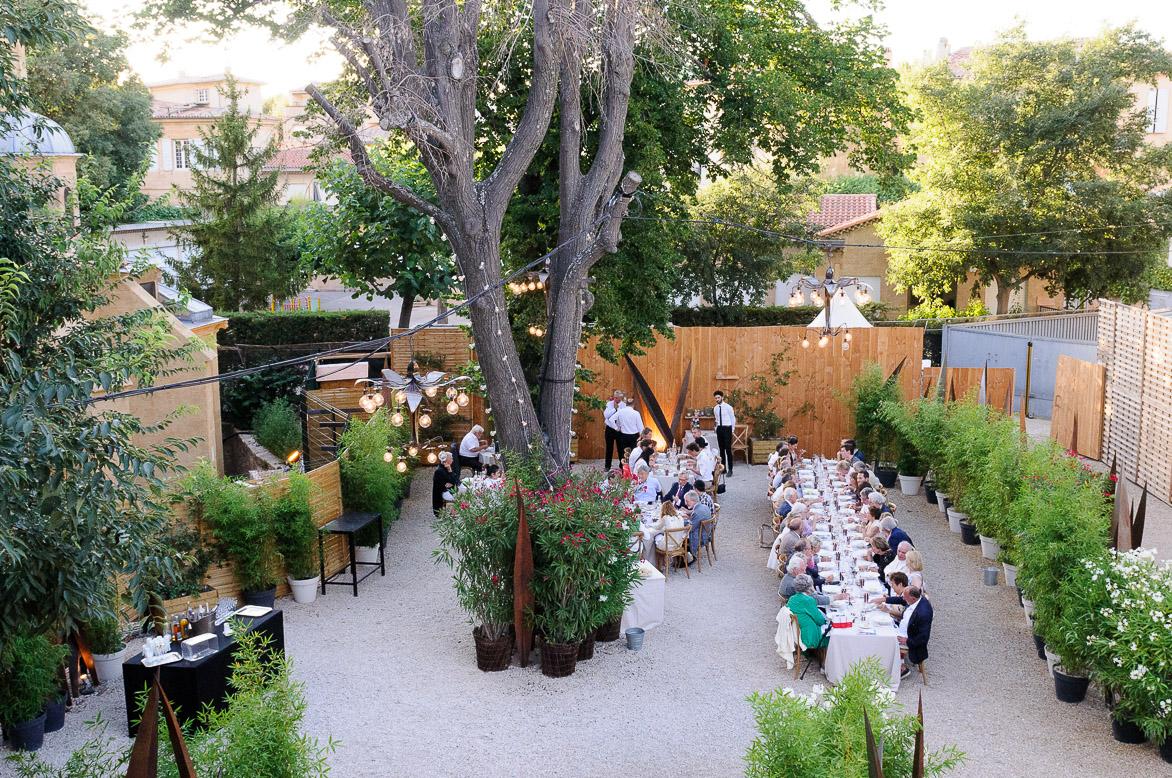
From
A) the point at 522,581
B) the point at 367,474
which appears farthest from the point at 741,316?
the point at 522,581

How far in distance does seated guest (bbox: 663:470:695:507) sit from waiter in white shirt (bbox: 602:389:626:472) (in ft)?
11.9

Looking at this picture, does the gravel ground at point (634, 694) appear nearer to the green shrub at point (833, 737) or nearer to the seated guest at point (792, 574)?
the seated guest at point (792, 574)

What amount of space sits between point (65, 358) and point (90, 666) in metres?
5.41

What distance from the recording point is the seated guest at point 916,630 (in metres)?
10.2

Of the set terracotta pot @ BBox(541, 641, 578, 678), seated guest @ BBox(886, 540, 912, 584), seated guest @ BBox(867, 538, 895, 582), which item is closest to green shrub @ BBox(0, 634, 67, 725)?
terracotta pot @ BBox(541, 641, 578, 678)

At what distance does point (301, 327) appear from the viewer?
24.5 m

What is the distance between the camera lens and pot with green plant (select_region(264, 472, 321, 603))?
12367 millimetres

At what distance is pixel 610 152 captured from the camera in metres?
13.0

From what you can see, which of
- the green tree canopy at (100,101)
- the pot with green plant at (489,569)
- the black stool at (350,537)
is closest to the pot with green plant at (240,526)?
the black stool at (350,537)

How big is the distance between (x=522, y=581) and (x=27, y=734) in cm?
458

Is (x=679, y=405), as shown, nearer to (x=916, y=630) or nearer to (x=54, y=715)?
(x=916, y=630)

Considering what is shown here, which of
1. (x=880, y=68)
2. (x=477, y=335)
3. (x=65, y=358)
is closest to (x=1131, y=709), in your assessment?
(x=477, y=335)

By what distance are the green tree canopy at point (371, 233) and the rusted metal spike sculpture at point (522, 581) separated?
10.6 m

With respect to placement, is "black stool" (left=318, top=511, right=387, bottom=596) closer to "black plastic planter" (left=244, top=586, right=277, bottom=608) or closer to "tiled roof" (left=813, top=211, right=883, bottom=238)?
"black plastic planter" (left=244, top=586, right=277, bottom=608)
